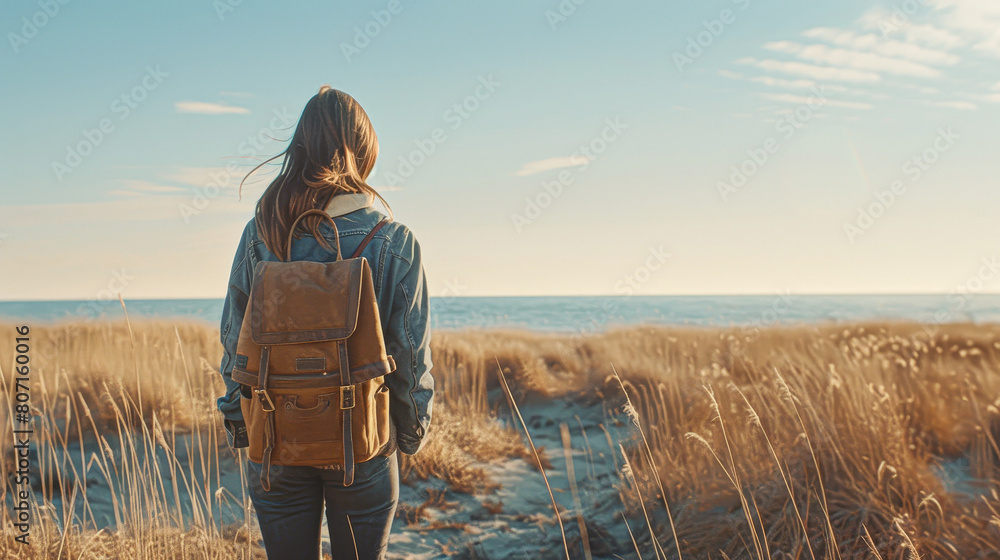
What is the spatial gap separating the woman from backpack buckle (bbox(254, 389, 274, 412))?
0.63ft

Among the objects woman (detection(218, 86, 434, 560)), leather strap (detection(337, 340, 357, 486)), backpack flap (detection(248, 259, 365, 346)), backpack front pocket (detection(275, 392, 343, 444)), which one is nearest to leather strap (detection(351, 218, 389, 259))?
woman (detection(218, 86, 434, 560))

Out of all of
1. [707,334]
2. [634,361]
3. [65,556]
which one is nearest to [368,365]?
[65,556]

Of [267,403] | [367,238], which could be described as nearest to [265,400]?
[267,403]

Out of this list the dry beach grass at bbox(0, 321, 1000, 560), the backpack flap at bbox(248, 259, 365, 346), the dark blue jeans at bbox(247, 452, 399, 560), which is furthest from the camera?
the dry beach grass at bbox(0, 321, 1000, 560)

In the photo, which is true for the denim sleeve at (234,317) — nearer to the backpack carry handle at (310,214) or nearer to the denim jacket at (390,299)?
the denim jacket at (390,299)

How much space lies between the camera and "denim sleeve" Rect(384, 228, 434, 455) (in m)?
1.64

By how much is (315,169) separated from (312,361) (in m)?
0.55

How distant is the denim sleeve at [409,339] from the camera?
1.64m

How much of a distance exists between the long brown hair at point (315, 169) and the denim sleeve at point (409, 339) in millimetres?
204

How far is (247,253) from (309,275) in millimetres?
311

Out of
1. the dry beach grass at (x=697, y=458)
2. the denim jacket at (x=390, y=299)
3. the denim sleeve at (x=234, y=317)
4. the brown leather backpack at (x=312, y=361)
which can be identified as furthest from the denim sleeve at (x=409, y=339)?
the denim sleeve at (x=234, y=317)

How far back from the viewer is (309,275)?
58.8 inches

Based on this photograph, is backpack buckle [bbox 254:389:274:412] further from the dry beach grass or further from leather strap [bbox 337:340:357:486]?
the dry beach grass

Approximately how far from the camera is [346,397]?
1.48 metres
